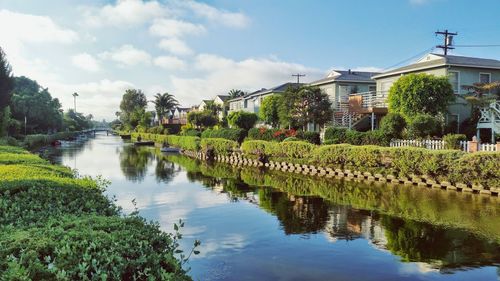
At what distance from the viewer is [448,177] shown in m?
23.6

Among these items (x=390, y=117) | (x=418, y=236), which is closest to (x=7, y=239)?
(x=418, y=236)

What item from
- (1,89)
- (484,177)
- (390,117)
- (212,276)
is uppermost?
(1,89)

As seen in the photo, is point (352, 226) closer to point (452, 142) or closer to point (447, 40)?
point (452, 142)

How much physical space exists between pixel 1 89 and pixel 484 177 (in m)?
47.6

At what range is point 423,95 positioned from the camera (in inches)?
1336

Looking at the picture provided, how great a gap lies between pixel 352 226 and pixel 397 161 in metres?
12.0

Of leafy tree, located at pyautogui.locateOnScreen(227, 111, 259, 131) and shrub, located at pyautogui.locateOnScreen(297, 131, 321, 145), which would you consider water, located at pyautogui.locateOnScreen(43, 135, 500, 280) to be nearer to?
shrub, located at pyautogui.locateOnScreen(297, 131, 321, 145)

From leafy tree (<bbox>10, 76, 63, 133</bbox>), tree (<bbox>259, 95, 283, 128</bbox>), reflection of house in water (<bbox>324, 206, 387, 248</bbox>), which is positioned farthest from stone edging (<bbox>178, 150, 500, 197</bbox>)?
leafy tree (<bbox>10, 76, 63, 133</bbox>)

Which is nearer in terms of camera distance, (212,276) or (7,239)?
(7,239)

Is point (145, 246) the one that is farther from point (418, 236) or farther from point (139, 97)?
point (139, 97)

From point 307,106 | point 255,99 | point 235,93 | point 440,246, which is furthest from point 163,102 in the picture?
point 440,246

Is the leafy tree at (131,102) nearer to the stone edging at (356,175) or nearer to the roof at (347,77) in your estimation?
the roof at (347,77)

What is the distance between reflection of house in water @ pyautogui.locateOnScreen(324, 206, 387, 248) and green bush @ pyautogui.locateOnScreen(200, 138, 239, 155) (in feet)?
87.9

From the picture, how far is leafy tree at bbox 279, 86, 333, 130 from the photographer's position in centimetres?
4184
